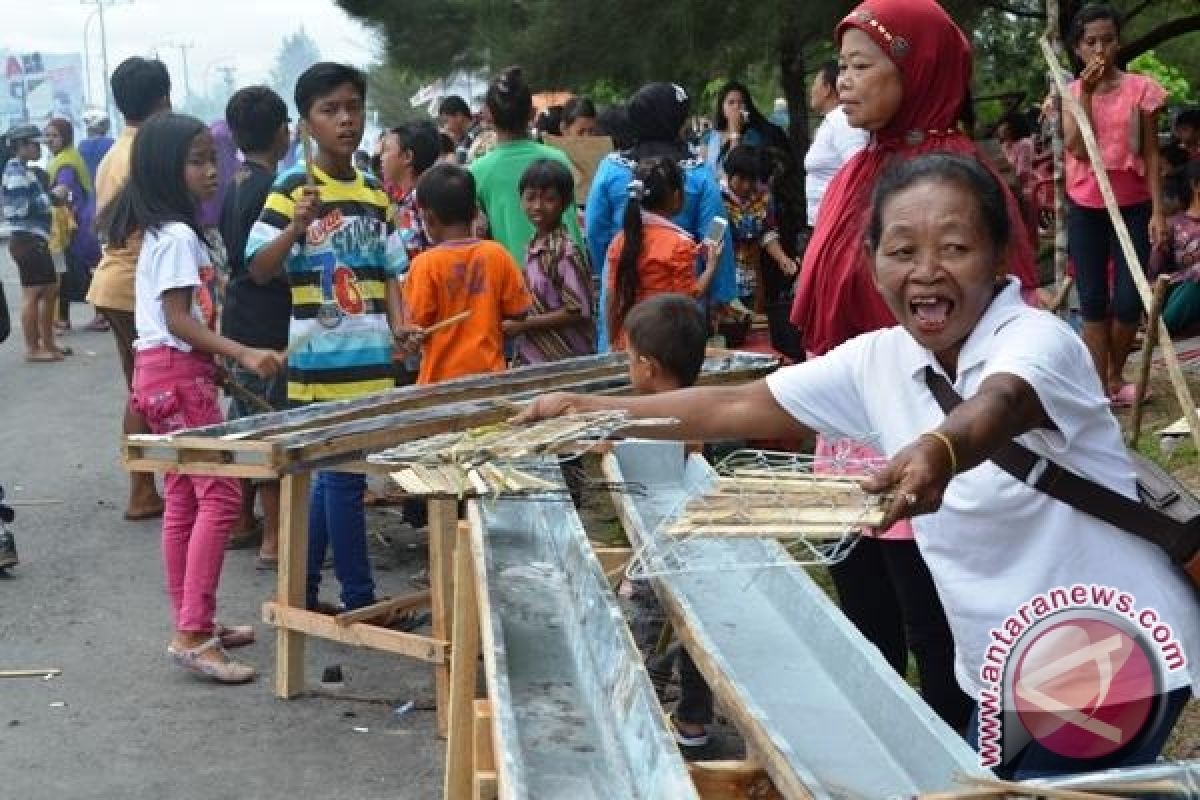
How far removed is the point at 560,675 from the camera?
336 centimetres

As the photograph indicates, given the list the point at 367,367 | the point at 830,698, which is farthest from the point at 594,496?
the point at 830,698

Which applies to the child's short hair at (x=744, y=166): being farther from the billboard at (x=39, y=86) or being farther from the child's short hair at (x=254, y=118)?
the billboard at (x=39, y=86)

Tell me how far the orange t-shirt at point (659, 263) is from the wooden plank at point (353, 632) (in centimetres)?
182

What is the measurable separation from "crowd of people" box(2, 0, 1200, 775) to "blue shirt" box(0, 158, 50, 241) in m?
3.71

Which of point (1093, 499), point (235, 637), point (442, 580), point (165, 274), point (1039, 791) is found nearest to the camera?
point (1039, 791)

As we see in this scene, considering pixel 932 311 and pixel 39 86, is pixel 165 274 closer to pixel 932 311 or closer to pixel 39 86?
pixel 932 311

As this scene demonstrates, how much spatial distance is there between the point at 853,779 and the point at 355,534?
3596 millimetres

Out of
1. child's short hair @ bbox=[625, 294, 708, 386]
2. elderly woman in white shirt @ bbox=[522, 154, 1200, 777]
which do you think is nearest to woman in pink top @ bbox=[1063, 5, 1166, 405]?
child's short hair @ bbox=[625, 294, 708, 386]

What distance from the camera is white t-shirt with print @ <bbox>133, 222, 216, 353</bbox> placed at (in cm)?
602

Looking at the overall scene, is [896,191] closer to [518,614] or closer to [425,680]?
[518,614]

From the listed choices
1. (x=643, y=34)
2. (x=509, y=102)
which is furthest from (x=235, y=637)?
(x=643, y=34)

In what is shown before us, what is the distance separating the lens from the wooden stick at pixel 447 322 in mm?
6367

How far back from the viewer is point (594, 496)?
7961mm

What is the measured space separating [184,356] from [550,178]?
1886 mm
